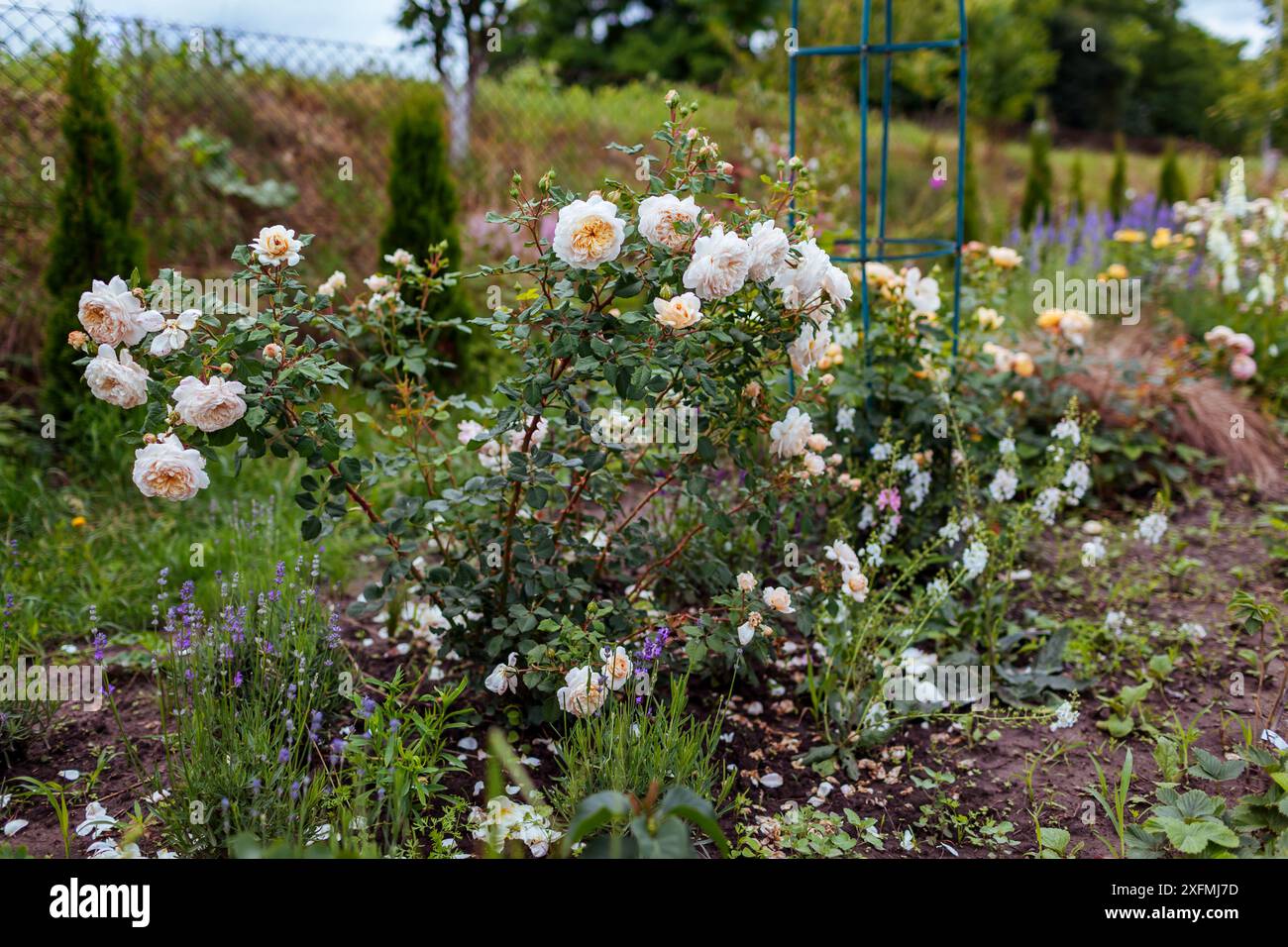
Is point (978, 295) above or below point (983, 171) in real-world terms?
below

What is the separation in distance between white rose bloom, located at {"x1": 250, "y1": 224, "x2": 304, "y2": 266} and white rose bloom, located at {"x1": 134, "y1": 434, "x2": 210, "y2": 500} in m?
0.43

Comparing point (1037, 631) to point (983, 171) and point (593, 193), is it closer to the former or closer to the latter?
point (593, 193)

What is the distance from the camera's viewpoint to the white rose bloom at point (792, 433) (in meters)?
2.23

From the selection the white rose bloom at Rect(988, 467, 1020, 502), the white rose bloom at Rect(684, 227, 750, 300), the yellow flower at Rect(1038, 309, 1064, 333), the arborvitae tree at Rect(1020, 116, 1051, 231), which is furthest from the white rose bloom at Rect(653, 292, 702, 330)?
the arborvitae tree at Rect(1020, 116, 1051, 231)

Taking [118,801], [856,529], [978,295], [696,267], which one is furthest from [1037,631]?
[118,801]

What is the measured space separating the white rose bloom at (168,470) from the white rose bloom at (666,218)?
986 mm

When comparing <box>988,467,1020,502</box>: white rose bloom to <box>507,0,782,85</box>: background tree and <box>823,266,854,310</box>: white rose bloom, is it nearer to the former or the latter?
<box>823,266,854,310</box>: white rose bloom

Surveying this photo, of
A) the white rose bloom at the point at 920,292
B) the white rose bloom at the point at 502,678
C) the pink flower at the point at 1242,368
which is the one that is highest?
the white rose bloom at the point at 920,292

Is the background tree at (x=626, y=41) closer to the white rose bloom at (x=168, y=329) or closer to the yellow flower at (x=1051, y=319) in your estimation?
the yellow flower at (x=1051, y=319)

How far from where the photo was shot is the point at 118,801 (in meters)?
2.11

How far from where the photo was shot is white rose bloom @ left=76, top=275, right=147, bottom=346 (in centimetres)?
181

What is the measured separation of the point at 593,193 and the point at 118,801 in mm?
1705

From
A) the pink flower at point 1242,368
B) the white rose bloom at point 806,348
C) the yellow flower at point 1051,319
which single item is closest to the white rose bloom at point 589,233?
the white rose bloom at point 806,348
